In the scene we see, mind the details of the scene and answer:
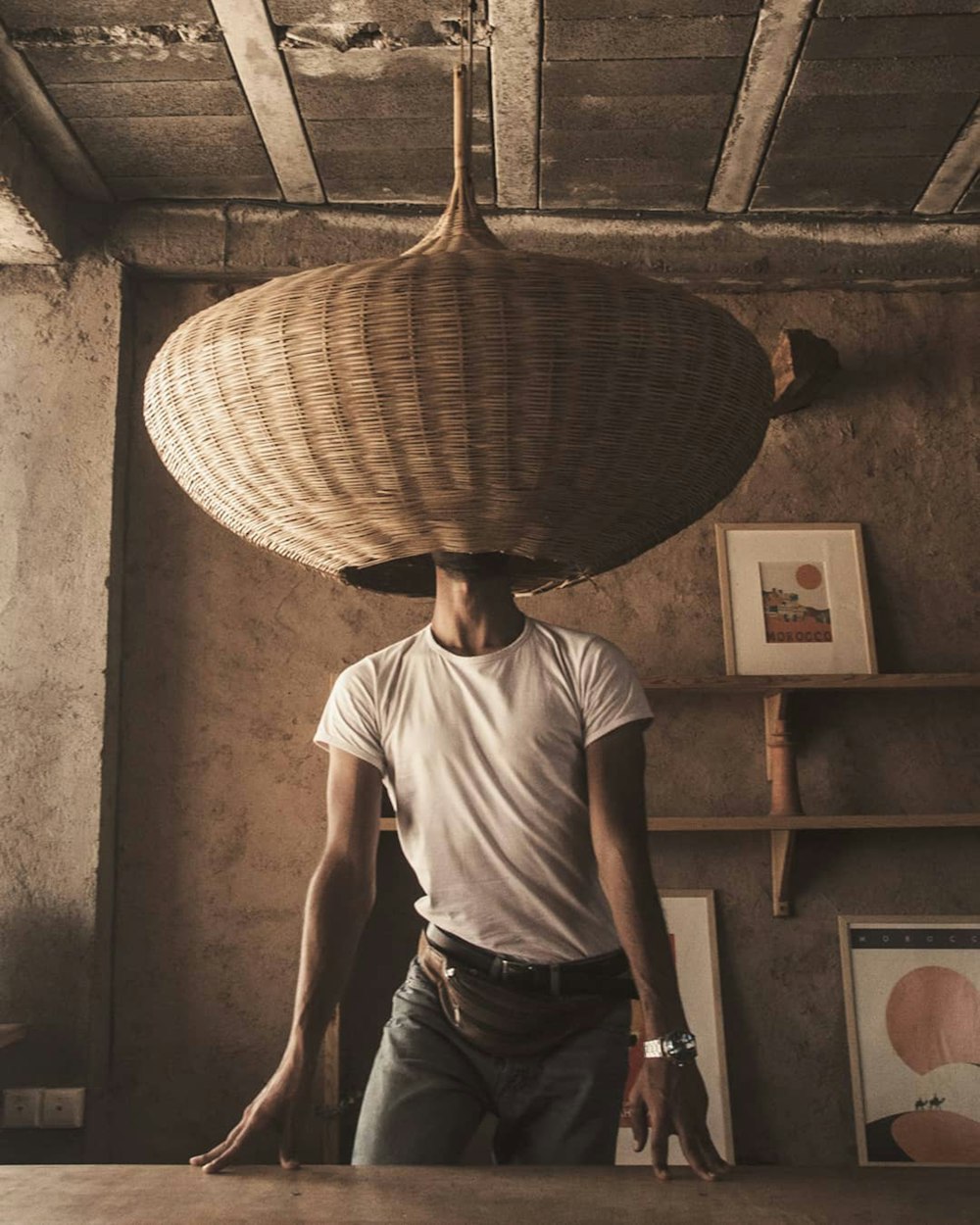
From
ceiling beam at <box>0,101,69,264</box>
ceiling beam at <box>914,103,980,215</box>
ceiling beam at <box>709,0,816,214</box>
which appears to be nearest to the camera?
ceiling beam at <box>709,0,816,214</box>

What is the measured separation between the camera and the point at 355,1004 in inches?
115

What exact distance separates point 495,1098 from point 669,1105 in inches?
11.9

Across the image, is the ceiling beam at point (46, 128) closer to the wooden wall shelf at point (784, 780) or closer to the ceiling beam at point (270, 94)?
the ceiling beam at point (270, 94)

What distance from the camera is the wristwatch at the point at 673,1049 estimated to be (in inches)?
60.7

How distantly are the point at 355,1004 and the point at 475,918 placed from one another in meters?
1.33

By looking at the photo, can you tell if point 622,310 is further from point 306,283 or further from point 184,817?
point 184,817

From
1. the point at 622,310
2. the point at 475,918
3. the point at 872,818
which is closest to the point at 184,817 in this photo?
the point at 475,918

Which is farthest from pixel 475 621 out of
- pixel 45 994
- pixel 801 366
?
pixel 45 994

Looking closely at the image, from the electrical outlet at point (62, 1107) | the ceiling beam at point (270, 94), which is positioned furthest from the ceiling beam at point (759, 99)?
the electrical outlet at point (62, 1107)

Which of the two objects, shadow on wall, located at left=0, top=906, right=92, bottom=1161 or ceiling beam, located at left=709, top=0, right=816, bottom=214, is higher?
ceiling beam, located at left=709, top=0, right=816, bottom=214

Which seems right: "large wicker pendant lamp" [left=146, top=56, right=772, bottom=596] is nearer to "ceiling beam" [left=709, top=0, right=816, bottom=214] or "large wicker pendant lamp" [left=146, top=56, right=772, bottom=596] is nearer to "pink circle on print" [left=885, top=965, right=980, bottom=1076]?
"ceiling beam" [left=709, top=0, right=816, bottom=214]

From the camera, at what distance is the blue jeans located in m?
1.67

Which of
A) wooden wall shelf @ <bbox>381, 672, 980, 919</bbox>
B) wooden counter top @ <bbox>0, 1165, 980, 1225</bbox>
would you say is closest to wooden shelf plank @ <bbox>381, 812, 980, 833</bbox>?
wooden wall shelf @ <bbox>381, 672, 980, 919</bbox>

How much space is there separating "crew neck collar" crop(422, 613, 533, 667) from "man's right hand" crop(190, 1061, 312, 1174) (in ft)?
2.11
